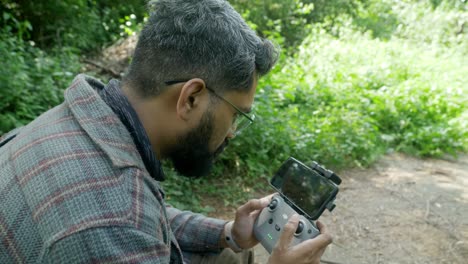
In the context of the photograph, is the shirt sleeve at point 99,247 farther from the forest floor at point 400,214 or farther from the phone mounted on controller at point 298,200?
the forest floor at point 400,214

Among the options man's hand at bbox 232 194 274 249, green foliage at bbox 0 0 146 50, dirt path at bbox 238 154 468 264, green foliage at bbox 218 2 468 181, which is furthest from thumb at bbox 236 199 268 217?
green foliage at bbox 0 0 146 50

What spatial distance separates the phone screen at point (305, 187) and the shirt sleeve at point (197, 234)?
13.1 inches

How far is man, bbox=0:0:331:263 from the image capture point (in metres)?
0.94

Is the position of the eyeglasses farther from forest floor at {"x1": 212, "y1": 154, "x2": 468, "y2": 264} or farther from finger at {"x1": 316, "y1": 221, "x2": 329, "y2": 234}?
forest floor at {"x1": 212, "y1": 154, "x2": 468, "y2": 264}

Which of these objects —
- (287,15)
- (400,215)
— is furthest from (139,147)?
(287,15)

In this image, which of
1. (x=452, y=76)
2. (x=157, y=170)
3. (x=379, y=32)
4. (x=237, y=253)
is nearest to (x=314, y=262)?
(x=237, y=253)

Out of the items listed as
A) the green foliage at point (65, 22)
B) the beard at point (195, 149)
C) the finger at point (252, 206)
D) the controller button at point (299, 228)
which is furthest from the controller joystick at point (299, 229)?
the green foliage at point (65, 22)

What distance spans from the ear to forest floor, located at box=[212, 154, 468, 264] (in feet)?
5.97

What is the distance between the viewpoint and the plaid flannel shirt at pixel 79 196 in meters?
0.92

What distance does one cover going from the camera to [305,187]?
1686 millimetres

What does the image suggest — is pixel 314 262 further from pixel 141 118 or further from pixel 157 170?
pixel 141 118

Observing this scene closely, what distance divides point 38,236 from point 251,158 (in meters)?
3.08

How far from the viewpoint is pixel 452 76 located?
740cm

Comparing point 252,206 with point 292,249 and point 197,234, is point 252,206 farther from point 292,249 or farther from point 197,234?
point 292,249
